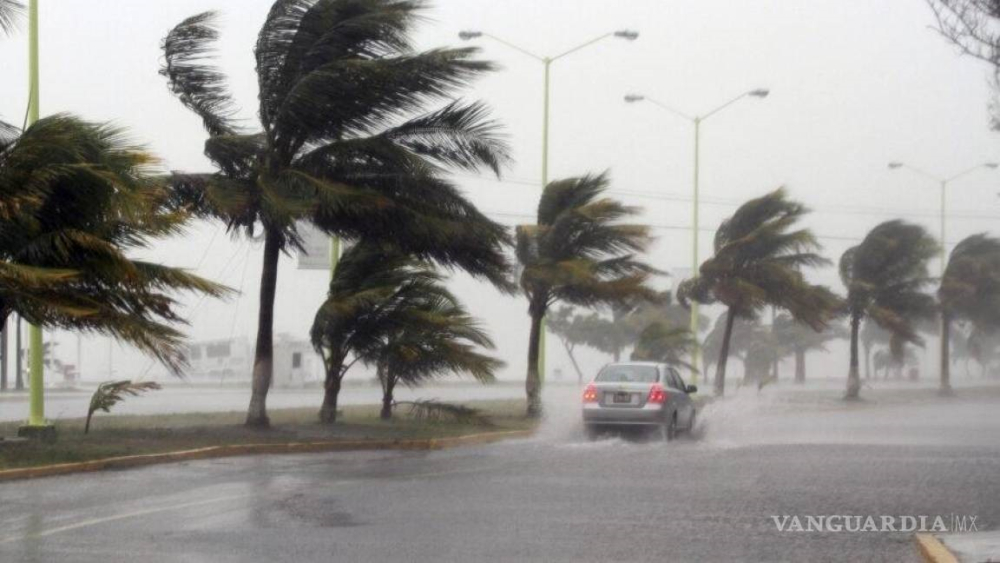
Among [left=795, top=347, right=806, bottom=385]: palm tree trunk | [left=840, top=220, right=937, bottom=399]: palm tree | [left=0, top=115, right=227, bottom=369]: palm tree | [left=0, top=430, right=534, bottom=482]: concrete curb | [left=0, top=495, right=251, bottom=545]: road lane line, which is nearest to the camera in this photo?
[left=0, top=495, right=251, bottom=545]: road lane line

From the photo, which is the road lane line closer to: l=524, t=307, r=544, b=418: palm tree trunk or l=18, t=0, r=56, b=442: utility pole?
l=18, t=0, r=56, b=442: utility pole

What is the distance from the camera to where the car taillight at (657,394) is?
24.2 meters

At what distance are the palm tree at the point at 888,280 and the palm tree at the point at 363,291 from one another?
2784cm

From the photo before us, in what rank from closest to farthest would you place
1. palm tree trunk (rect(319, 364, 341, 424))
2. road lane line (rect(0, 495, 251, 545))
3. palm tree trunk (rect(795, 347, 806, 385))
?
road lane line (rect(0, 495, 251, 545)), palm tree trunk (rect(319, 364, 341, 424)), palm tree trunk (rect(795, 347, 806, 385))

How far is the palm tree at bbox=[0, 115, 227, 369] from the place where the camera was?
16438mm

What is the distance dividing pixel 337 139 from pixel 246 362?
59.8 meters

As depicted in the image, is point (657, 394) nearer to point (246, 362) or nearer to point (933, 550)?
point (933, 550)

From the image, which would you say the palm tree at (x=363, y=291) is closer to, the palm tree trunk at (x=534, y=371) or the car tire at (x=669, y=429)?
the car tire at (x=669, y=429)

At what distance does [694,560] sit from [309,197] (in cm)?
1348

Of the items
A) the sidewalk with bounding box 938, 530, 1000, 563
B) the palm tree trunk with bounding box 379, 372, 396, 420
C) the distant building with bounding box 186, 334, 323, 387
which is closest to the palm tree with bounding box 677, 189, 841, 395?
the palm tree trunk with bounding box 379, 372, 396, 420

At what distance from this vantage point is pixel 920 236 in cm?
Result: 5156

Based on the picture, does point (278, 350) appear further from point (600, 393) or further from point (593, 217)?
point (600, 393)

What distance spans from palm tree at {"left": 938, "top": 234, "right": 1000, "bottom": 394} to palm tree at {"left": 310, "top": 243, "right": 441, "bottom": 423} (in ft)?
121

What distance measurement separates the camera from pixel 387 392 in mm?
28094
